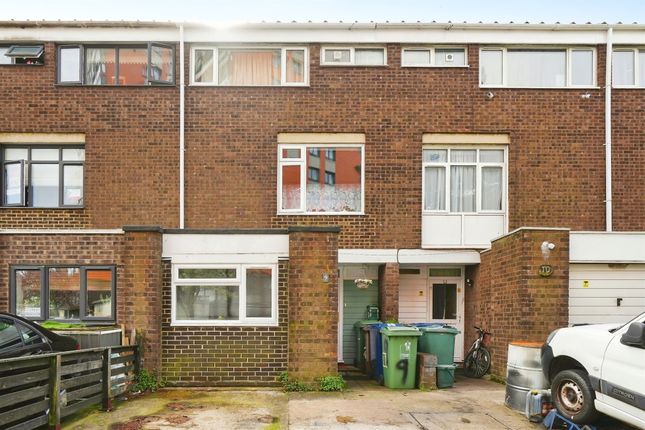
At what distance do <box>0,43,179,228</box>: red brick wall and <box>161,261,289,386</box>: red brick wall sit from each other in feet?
14.4

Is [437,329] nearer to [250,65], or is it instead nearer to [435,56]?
[435,56]

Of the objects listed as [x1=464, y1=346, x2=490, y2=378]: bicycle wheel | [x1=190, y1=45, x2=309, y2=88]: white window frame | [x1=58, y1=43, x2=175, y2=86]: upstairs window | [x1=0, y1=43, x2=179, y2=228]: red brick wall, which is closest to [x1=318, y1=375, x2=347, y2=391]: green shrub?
[x1=464, y1=346, x2=490, y2=378]: bicycle wheel

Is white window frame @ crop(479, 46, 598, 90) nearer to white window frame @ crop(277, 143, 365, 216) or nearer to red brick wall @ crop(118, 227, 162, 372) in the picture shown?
white window frame @ crop(277, 143, 365, 216)

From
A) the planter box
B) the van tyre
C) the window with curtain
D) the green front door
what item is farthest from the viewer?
the green front door

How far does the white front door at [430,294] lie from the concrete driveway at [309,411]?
14.3 ft

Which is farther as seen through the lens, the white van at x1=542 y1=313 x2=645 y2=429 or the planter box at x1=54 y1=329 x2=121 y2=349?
the planter box at x1=54 y1=329 x2=121 y2=349

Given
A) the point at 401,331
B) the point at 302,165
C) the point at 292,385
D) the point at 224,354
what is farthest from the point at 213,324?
the point at 302,165

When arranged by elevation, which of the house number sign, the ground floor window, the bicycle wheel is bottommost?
the bicycle wheel

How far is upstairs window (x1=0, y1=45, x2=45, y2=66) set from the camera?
1393 cm

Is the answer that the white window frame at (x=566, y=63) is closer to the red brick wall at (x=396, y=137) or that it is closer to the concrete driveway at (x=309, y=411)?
the red brick wall at (x=396, y=137)

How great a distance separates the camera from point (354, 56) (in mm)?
14406

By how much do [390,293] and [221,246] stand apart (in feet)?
16.3

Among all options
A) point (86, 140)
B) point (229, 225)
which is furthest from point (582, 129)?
point (86, 140)

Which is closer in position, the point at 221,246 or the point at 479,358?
the point at 221,246
